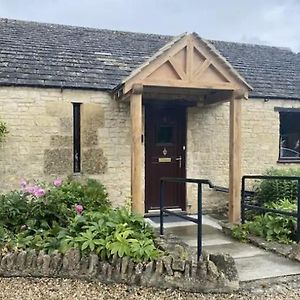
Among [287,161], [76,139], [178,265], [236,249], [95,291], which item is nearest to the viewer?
[95,291]

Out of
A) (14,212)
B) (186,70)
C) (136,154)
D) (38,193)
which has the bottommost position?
(14,212)

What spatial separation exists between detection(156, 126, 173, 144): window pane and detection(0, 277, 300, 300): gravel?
525 cm

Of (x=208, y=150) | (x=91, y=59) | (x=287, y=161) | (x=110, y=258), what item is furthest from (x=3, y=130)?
(x=287, y=161)

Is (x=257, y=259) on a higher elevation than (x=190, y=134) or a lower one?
lower

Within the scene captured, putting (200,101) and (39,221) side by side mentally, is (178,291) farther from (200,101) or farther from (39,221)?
(200,101)

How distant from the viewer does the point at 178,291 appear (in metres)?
4.05

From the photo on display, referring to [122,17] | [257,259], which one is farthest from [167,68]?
[122,17]

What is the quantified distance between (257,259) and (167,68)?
12.3ft

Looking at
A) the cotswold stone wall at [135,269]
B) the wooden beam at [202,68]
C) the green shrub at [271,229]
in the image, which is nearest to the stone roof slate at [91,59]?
the wooden beam at [202,68]

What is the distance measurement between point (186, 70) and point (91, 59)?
3.20m

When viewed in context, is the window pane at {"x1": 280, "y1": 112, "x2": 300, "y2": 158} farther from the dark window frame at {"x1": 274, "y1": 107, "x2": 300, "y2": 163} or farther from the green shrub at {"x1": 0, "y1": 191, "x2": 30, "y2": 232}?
the green shrub at {"x1": 0, "y1": 191, "x2": 30, "y2": 232}

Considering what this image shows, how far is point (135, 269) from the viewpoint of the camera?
4145 millimetres

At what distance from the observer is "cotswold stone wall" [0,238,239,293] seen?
161 inches

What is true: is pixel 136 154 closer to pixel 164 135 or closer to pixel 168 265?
pixel 164 135
